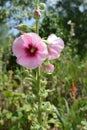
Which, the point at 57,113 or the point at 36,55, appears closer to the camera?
the point at 36,55

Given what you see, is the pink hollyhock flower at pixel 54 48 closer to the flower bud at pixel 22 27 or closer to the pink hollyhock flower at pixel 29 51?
the pink hollyhock flower at pixel 29 51

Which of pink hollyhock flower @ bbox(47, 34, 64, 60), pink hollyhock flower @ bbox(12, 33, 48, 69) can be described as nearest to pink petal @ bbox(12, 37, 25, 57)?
pink hollyhock flower @ bbox(12, 33, 48, 69)

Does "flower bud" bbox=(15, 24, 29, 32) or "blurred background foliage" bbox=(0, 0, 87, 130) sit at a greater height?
"blurred background foliage" bbox=(0, 0, 87, 130)

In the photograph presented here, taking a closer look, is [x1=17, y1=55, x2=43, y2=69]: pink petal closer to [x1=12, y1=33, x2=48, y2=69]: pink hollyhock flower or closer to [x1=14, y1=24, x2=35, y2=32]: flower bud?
[x1=12, y1=33, x2=48, y2=69]: pink hollyhock flower

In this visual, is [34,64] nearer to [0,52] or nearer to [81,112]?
[81,112]

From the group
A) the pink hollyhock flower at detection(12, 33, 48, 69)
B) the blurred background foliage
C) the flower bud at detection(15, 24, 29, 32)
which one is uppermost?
the blurred background foliage

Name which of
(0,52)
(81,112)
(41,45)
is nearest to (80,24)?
(0,52)

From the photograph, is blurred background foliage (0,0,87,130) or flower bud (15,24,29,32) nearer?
flower bud (15,24,29,32)

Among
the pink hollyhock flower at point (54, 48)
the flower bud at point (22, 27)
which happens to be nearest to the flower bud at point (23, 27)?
the flower bud at point (22, 27)
